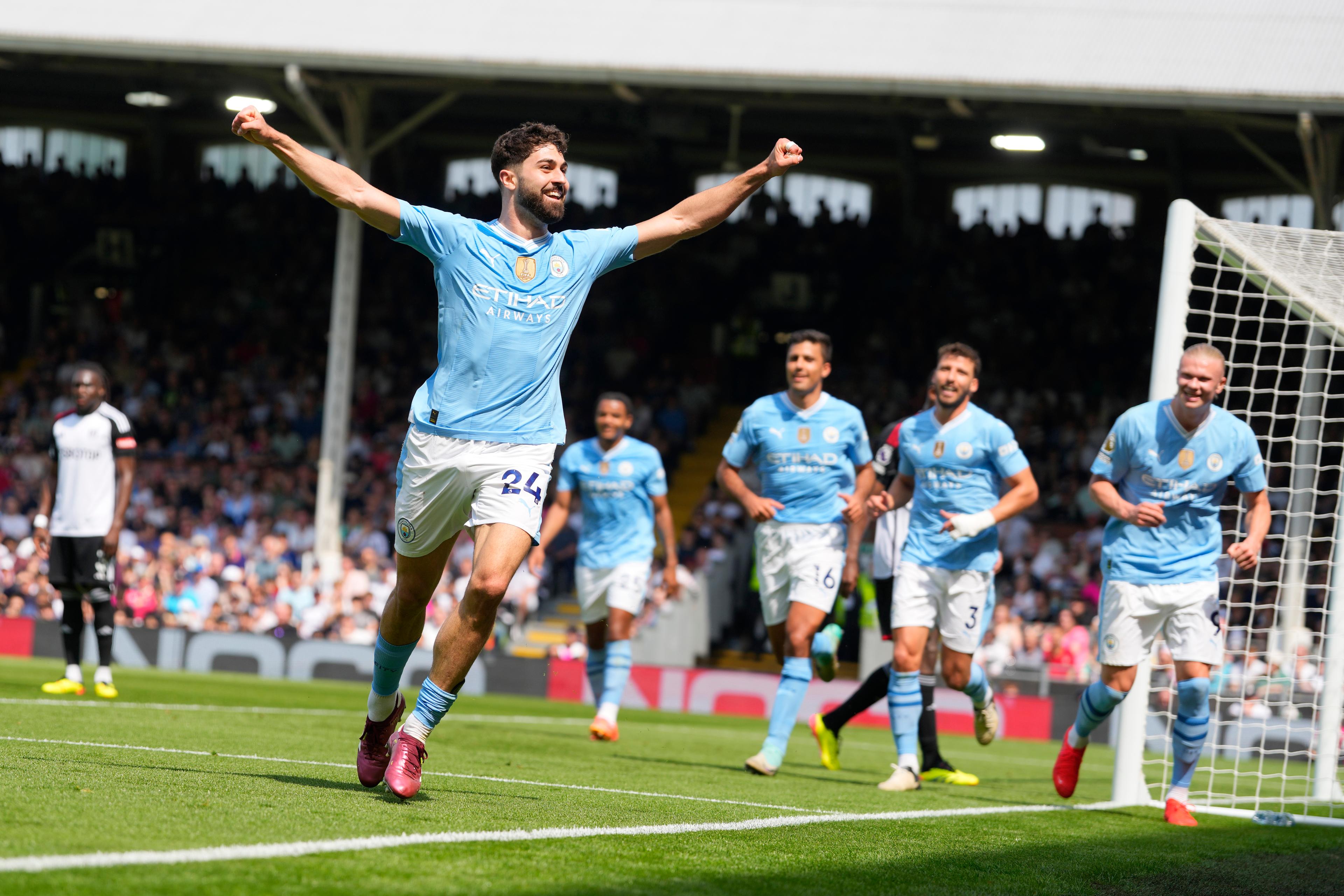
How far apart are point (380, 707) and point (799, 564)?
12.1ft

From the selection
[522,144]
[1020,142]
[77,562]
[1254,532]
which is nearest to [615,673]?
[77,562]

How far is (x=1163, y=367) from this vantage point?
7926 mm

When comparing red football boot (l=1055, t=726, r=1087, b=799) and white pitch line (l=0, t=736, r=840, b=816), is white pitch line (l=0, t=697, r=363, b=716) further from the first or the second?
red football boot (l=1055, t=726, r=1087, b=799)

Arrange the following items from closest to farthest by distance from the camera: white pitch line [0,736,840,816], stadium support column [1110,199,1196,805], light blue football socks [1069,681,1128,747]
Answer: white pitch line [0,736,840,816]
light blue football socks [1069,681,1128,747]
stadium support column [1110,199,1196,805]

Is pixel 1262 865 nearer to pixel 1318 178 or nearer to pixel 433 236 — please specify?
pixel 433 236

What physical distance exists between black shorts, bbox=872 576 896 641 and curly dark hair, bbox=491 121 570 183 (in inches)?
178

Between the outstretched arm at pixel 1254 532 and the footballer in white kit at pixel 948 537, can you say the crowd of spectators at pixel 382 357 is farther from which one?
the outstretched arm at pixel 1254 532

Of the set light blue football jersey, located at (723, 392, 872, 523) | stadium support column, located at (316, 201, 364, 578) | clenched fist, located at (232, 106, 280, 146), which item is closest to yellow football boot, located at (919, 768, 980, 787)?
light blue football jersey, located at (723, 392, 872, 523)

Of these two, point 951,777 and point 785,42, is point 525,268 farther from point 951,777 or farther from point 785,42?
point 785,42

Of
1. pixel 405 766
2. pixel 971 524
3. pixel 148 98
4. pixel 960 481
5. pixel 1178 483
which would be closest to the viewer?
pixel 405 766

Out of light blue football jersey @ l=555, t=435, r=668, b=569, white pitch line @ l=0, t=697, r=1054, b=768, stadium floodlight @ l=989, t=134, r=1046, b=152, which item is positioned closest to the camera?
white pitch line @ l=0, t=697, r=1054, b=768

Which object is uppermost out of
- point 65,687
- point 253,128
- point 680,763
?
point 253,128

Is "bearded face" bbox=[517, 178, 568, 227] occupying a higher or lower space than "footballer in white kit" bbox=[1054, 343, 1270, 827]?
higher

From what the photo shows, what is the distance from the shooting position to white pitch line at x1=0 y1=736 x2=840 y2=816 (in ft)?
20.8
